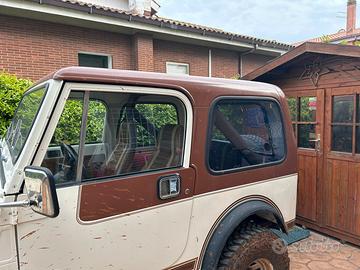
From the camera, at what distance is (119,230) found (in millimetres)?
1648

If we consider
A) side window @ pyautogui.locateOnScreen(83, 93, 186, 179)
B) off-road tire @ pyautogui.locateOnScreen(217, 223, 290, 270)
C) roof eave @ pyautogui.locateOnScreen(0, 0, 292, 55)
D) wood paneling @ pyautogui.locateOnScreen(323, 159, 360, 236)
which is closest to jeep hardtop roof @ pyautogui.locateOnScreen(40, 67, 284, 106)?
side window @ pyautogui.locateOnScreen(83, 93, 186, 179)

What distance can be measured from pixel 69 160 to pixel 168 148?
0.67 meters

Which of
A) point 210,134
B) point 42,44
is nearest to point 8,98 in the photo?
point 42,44

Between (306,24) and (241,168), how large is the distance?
1516 cm

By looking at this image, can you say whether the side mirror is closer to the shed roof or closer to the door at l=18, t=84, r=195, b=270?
the door at l=18, t=84, r=195, b=270

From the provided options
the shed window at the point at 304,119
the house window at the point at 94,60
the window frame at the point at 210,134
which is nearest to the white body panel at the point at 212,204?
the window frame at the point at 210,134

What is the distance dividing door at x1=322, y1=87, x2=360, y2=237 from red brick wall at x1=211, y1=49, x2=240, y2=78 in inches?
240

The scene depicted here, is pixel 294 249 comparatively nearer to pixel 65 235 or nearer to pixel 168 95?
pixel 168 95

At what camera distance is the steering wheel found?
5.05ft

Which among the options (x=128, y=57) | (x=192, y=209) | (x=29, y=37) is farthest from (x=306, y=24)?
(x=192, y=209)

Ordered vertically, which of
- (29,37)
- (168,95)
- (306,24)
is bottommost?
(168,95)

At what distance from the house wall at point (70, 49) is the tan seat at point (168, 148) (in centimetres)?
564

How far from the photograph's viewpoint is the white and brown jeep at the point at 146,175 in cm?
142

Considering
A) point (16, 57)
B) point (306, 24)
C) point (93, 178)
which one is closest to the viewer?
point (93, 178)
